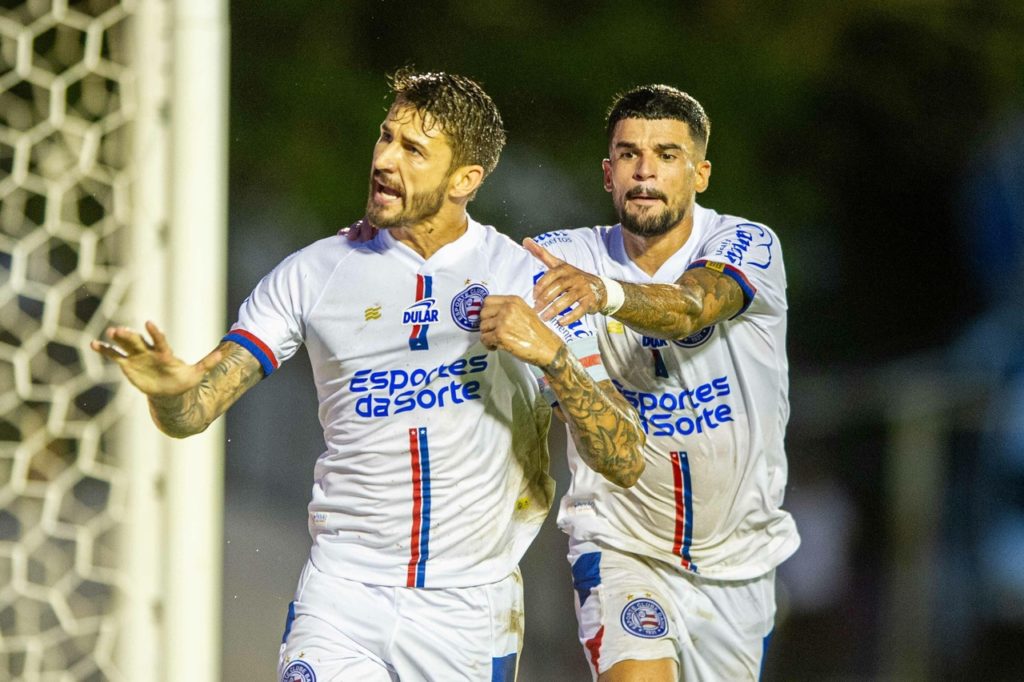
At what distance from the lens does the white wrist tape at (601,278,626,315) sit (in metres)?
3.45

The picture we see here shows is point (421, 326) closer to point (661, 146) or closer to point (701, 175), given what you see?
point (661, 146)

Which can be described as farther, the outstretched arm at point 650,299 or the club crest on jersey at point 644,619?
the club crest on jersey at point 644,619

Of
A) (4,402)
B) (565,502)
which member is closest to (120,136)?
(4,402)

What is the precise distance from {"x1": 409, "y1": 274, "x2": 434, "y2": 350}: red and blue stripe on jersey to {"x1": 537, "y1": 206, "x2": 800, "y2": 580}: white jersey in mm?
520

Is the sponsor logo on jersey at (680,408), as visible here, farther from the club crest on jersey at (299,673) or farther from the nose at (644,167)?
the club crest on jersey at (299,673)

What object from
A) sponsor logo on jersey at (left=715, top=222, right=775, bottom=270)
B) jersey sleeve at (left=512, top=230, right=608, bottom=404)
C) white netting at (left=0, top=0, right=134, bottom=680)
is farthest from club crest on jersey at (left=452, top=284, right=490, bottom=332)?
white netting at (left=0, top=0, right=134, bottom=680)

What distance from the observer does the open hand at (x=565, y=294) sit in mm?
3285

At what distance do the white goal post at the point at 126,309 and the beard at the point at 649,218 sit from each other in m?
1.11

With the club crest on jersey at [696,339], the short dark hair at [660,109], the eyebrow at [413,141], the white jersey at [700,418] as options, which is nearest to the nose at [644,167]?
the short dark hair at [660,109]

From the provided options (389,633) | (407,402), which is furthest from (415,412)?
(389,633)

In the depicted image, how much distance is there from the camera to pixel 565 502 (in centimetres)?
413

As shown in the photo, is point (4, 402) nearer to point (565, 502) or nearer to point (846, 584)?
point (565, 502)

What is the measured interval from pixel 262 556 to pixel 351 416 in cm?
405

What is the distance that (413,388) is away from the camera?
348cm
